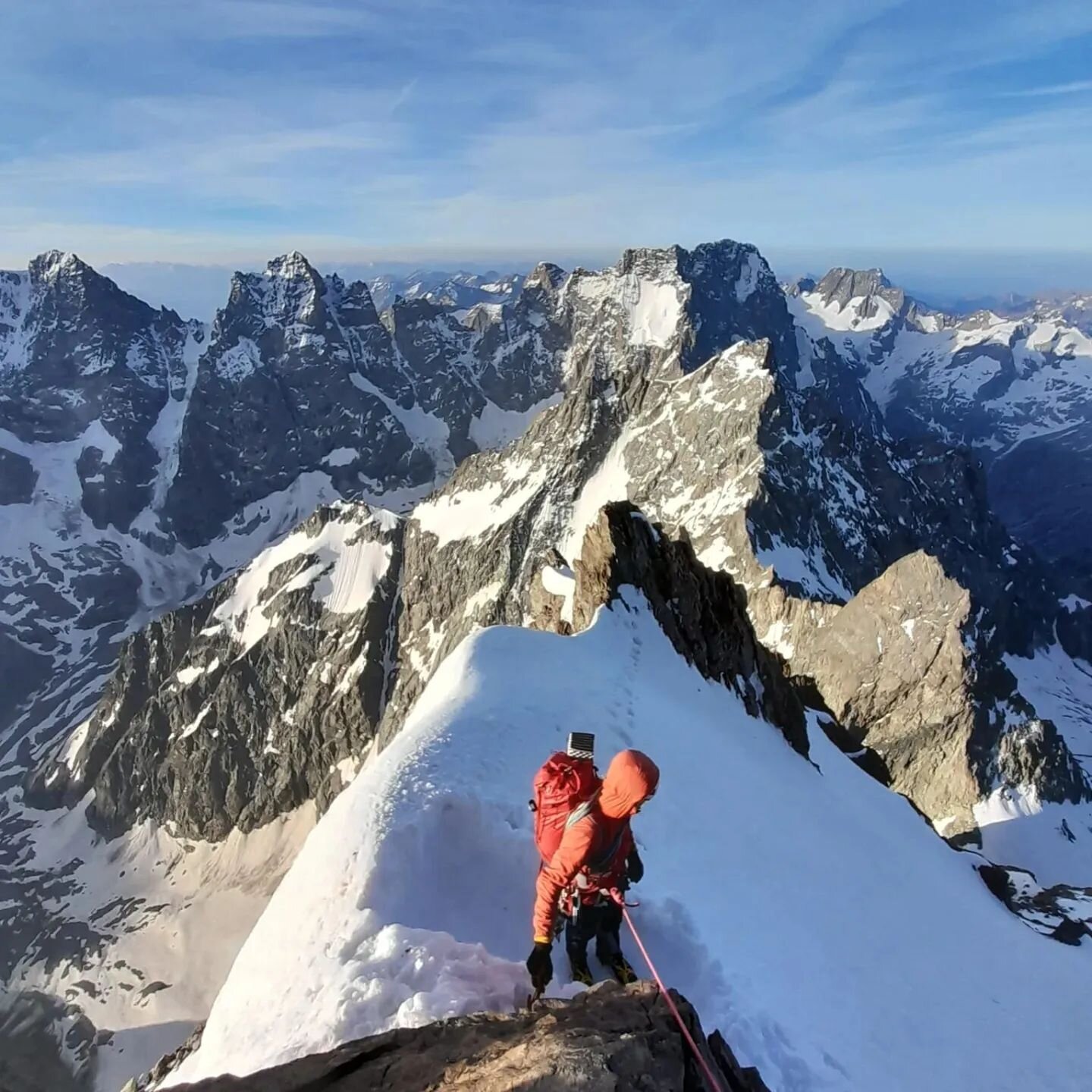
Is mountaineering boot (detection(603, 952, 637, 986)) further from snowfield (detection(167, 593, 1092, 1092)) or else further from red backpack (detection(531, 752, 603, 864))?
red backpack (detection(531, 752, 603, 864))

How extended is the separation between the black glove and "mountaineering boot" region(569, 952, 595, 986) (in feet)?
1.24

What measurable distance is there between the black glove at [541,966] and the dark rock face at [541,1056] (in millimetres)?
663

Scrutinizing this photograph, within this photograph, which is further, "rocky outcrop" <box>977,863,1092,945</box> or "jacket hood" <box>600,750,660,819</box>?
"rocky outcrop" <box>977,863,1092,945</box>

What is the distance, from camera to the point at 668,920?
1084cm

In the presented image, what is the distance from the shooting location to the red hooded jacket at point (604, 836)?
8.15 meters

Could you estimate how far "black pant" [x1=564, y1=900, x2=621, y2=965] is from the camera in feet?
28.8

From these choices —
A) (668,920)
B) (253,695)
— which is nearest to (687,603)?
(668,920)

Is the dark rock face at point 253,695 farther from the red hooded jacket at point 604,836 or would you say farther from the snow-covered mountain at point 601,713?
the red hooded jacket at point 604,836

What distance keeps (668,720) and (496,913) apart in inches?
449

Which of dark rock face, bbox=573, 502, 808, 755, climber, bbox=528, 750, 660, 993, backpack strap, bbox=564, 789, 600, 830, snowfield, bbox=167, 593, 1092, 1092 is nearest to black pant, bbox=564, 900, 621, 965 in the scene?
climber, bbox=528, 750, 660, 993

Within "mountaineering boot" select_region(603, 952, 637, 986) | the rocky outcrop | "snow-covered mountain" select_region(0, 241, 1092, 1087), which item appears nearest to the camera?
"mountaineering boot" select_region(603, 952, 637, 986)

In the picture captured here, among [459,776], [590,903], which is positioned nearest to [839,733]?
[459,776]

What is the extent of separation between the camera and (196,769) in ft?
456

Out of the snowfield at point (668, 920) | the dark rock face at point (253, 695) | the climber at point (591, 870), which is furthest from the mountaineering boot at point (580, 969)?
the dark rock face at point (253, 695)
